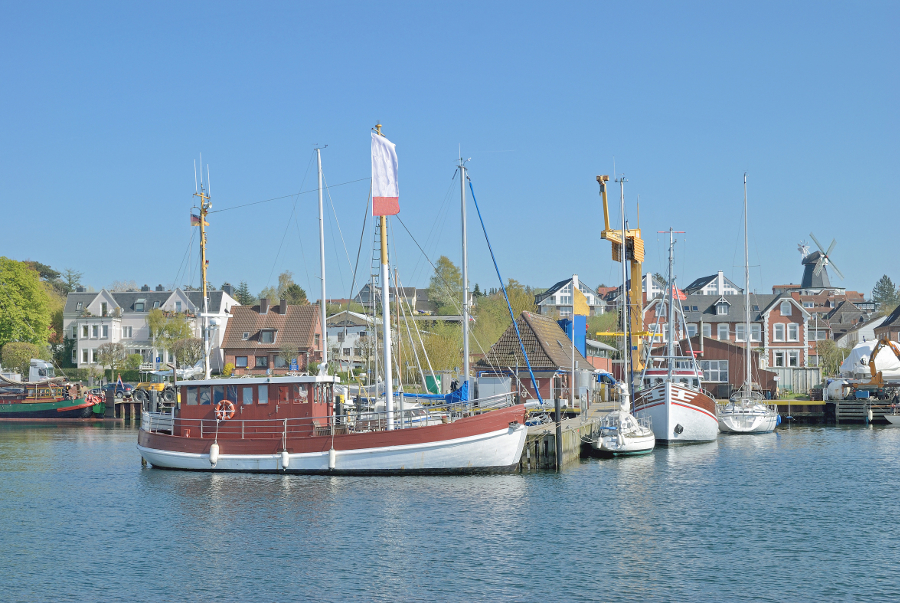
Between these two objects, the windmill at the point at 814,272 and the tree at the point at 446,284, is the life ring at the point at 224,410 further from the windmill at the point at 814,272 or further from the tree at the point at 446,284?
the windmill at the point at 814,272

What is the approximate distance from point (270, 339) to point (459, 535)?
63.3 metres

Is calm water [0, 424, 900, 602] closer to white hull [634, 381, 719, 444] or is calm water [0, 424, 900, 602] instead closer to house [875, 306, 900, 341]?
white hull [634, 381, 719, 444]

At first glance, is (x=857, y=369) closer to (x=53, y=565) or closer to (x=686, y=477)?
(x=686, y=477)

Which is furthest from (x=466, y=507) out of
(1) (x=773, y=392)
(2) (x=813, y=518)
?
(1) (x=773, y=392)

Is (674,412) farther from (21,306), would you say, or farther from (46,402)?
(21,306)

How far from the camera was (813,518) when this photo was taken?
26.2 meters

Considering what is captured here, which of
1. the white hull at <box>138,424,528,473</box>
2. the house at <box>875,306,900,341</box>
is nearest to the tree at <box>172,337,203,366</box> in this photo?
the white hull at <box>138,424,528,473</box>

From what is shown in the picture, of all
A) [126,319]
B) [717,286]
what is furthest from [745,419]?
[717,286]

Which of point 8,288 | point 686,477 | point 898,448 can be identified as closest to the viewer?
point 686,477

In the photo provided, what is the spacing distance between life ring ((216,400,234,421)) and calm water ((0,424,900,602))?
2217 mm

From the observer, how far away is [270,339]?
8425cm

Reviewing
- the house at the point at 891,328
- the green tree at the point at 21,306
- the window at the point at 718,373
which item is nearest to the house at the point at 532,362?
the window at the point at 718,373

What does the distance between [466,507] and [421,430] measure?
5.10 meters

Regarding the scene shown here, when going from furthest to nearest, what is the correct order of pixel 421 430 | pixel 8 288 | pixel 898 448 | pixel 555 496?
pixel 8 288 < pixel 898 448 < pixel 421 430 < pixel 555 496
